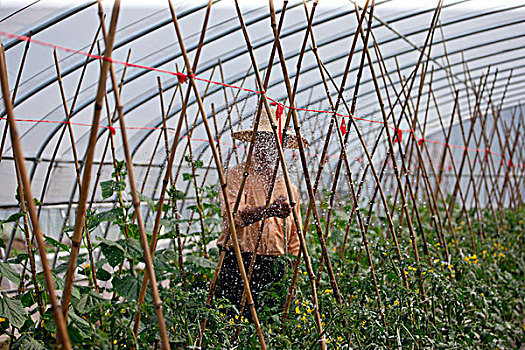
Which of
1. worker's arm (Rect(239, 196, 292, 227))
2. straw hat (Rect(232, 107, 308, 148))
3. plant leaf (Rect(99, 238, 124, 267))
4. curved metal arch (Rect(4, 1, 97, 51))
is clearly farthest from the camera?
curved metal arch (Rect(4, 1, 97, 51))

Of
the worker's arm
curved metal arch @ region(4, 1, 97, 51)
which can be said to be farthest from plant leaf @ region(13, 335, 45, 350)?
curved metal arch @ region(4, 1, 97, 51)

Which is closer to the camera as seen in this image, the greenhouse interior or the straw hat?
the greenhouse interior

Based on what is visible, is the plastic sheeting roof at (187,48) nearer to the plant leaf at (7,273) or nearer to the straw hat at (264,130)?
the straw hat at (264,130)

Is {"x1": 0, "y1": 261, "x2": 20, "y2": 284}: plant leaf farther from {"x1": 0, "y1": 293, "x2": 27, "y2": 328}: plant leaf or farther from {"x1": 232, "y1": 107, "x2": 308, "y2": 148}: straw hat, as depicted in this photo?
{"x1": 232, "y1": 107, "x2": 308, "y2": 148}: straw hat

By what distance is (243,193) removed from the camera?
234 centimetres

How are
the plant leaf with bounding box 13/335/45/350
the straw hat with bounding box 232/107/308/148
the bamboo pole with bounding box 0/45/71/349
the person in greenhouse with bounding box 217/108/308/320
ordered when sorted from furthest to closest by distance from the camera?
1. the straw hat with bounding box 232/107/308/148
2. the person in greenhouse with bounding box 217/108/308/320
3. the plant leaf with bounding box 13/335/45/350
4. the bamboo pole with bounding box 0/45/71/349

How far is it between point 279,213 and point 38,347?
96 cm

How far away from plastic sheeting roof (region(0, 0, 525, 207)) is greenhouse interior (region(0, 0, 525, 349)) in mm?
16

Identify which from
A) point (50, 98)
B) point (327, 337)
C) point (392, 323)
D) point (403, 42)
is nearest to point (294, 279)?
point (327, 337)

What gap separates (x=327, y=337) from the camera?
176 cm

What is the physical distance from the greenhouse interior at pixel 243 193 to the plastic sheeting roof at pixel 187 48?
2 cm

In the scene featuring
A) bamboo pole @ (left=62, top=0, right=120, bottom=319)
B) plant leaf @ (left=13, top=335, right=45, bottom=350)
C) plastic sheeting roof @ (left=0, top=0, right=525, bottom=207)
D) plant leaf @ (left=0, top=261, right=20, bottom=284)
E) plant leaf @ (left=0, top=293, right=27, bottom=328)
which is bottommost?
plant leaf @ (left=13, top=335, right=45, bottom=350)

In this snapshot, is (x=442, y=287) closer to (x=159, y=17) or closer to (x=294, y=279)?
(x=294, y=279)

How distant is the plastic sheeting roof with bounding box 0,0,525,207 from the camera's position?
3.36m
